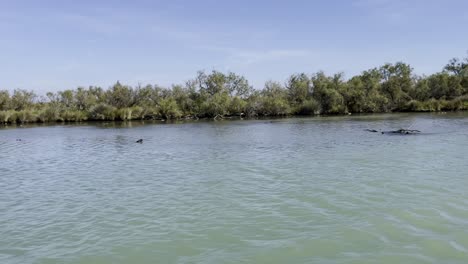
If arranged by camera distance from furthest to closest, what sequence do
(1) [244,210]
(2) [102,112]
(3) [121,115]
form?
1. (2) [102,112]
2. (3) [121,115]
3. (1) [244,210]

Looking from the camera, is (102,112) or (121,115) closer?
(121,115)

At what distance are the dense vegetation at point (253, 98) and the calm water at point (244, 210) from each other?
6699 cm

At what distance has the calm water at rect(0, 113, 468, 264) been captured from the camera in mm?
8914

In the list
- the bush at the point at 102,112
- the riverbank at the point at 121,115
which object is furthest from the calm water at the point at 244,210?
the bush at the point at 102,112

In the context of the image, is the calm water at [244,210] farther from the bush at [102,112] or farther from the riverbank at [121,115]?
the bush at [102,112]

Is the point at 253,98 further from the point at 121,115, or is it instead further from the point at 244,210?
the point at 244,210

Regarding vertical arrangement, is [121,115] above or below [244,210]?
above

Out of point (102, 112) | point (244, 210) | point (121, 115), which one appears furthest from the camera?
point (102, 112)

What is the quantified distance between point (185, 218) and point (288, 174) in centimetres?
714

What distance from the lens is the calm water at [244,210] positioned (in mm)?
8914

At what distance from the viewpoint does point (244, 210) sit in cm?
1217

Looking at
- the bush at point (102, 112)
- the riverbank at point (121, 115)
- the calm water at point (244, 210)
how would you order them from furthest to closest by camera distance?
1. the bush at point (102, 112)
2. the riverbank at point (121, 115)
3. the calm water at point (244, 210)

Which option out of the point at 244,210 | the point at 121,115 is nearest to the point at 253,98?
the point at 121,115

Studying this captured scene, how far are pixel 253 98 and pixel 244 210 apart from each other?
8189 cm
